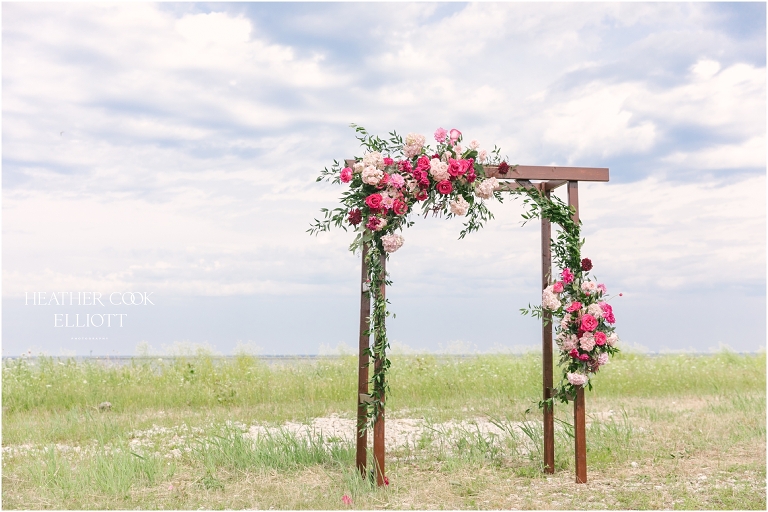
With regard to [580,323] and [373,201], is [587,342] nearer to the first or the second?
[580,323]

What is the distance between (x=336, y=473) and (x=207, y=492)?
39.7 inches

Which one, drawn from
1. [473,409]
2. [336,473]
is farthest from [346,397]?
[336,473]

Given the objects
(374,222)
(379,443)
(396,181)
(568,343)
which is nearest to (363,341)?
(379,443)

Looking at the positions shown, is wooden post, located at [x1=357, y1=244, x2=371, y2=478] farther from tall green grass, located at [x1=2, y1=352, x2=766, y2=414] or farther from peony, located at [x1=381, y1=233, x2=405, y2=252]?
tall green grass, located at [x1=2, y1=352, x2=766, y2=414]

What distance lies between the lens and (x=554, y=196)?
5.34 meters

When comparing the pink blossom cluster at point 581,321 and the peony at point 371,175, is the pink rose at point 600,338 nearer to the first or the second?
the pink blossom cluster at point 581,321

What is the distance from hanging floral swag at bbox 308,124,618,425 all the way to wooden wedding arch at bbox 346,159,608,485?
63 millimetres

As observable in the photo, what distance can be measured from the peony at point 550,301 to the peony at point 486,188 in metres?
0.89

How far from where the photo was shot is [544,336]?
17.5ft

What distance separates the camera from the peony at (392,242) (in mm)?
4711

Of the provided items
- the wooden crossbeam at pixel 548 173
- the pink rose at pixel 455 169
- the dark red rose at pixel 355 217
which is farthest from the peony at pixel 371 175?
the wooden crossbeam at pixel 548 173

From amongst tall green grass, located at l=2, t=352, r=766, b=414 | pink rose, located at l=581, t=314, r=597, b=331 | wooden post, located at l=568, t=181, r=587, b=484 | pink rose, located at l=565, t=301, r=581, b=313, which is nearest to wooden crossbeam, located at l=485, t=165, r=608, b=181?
wooden post, located at l=568, t=181, r=587, b=484

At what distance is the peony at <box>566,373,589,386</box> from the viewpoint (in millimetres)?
5062

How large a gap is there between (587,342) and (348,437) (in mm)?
2766
